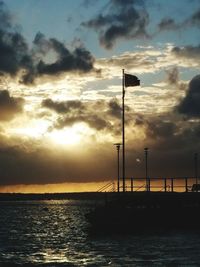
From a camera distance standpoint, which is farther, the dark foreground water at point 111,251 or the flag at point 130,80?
the flag at point 130,80

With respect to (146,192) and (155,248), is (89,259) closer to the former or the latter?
(155,248)

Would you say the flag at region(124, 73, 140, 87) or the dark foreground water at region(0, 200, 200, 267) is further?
the flag at region(124, 73, 140, 87)

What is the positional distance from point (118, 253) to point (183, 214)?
660 inches

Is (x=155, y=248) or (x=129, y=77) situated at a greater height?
(x=129, y=77)

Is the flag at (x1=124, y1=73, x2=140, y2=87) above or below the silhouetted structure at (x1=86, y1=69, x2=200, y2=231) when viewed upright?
above

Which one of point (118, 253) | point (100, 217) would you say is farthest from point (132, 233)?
point (118, 253)

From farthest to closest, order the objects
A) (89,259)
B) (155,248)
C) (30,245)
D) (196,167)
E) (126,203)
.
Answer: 1. (196,167)
2. (126,203)
3. (30,245)
4. (155,248)
5. (89,259)

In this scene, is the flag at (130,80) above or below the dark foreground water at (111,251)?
above

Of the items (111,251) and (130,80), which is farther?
(130,80)

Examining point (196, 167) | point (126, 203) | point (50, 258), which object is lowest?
point (50, 258)

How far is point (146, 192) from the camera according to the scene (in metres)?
63.3

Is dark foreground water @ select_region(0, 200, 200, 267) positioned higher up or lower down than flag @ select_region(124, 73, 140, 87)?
lower down

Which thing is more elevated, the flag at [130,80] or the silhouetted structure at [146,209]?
the flag at [130,80]

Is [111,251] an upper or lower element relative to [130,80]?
lower
